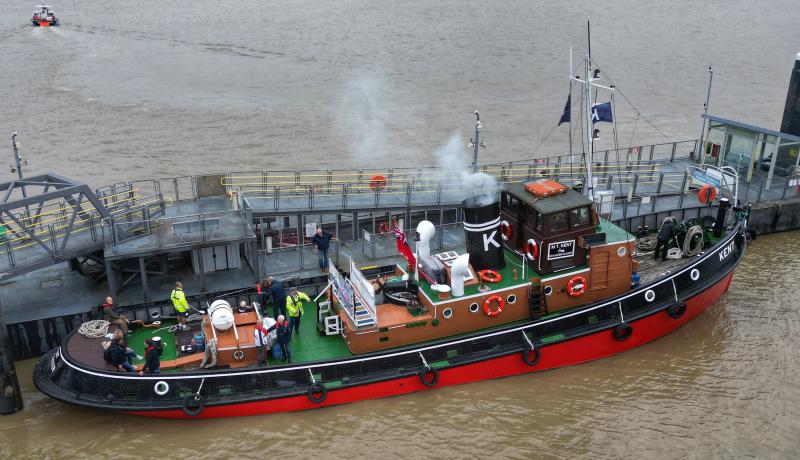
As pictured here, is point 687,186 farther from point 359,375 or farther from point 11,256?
point 11,256

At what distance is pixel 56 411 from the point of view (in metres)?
14.4

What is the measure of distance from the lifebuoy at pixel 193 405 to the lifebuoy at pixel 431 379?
14.4 feet

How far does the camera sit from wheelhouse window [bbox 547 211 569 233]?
49.7 feet

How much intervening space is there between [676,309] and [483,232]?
17.3ft

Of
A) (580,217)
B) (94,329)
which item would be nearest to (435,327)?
(580,217)

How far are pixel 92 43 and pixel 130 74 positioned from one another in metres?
12.6

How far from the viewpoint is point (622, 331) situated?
53.0ft

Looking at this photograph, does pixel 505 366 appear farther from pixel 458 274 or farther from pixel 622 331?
pixel 622 331

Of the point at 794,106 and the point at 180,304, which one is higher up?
the point at 794,106

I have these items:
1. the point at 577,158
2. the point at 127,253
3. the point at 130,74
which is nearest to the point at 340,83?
the point at 130,74

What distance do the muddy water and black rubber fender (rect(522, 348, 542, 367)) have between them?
52 centimetres

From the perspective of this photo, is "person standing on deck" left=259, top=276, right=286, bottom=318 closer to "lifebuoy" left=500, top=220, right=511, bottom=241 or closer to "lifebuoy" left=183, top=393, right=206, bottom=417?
"lifebuoy" left=183, top=393, right=206, bottom=417

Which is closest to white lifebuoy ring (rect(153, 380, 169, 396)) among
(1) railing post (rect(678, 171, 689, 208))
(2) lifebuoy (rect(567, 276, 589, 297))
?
(2) lifebuoy (rect(567, 276, 589, 297))

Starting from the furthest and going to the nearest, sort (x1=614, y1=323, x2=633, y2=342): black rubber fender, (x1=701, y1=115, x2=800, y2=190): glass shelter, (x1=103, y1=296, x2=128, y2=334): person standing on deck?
1. (x1=701, y1=115, x2=800, y2=190): glass shelter
2. (x1=614, y1=323, x2=633, y2=342): black rubber fender
3. (x1=103, y1=296, x2=128, y2=334): person standing on deck
